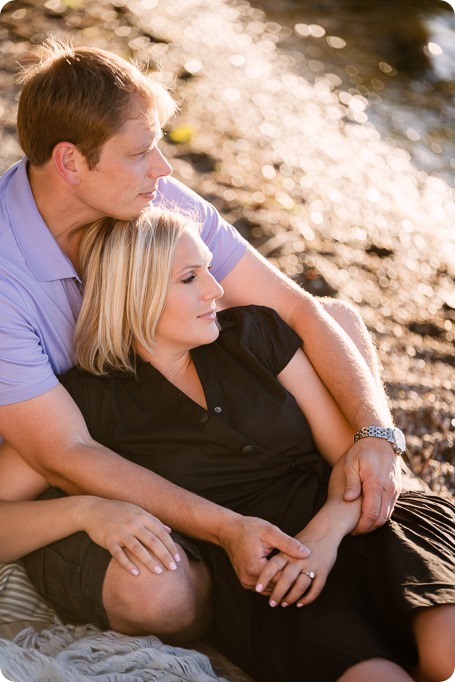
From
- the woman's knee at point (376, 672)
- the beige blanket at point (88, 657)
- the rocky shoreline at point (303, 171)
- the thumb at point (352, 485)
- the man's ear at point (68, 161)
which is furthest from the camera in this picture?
the rocky shoreline at point (303, 171)

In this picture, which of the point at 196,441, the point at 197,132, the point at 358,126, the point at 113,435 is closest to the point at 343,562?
the point at 196,441

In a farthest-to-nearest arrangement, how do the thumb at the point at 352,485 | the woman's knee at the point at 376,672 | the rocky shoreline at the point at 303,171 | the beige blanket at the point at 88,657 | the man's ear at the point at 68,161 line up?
the rocky shoreline at the point at 303,171 < the man's ear at the point at 68,161 < the thumb at the point at 352,485 < the beige blanket at the point at 88,657 < the woman's knee at the point at 376,672

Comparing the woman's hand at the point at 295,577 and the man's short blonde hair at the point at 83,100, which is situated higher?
the man's short blonde hair at the point at 83,100

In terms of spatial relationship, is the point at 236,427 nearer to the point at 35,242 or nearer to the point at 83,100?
the point at 35,242

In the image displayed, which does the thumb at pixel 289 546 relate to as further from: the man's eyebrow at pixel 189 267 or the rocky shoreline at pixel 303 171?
the rocky shoreline at pixel 303 171

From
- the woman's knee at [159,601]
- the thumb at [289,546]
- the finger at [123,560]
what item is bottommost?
the woman's knee at [159,601]

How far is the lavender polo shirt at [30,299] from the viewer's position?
7.87 feet

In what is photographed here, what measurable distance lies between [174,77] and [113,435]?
3.57 meters

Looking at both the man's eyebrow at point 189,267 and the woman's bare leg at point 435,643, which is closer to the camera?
the woman's bare leg at point 435,643

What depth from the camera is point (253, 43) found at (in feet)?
20.2

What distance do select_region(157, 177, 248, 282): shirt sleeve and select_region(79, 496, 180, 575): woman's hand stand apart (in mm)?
905

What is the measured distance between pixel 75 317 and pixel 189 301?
0.39 meters

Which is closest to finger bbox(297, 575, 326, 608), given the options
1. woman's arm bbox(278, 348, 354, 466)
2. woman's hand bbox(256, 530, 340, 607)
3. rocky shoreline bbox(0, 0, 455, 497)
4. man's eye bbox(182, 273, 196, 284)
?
woman's hand bbox(256, 530, 340, 607)

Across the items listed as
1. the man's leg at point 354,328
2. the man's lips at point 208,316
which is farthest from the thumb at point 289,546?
the man's leg at point 354,328
